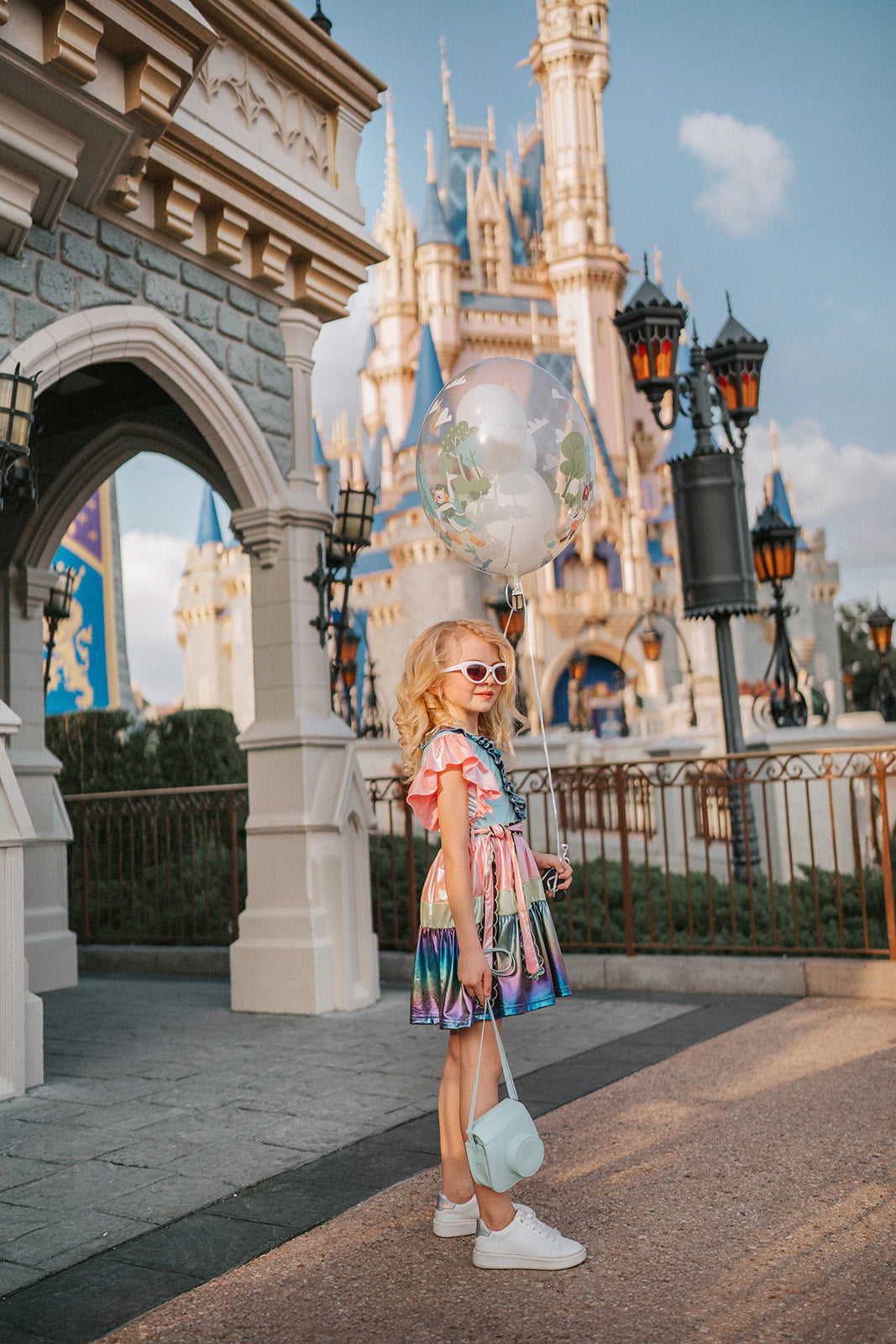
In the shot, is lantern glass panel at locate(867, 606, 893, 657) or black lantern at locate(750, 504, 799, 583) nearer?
black lantern at locate(750, 504, 799, 583)

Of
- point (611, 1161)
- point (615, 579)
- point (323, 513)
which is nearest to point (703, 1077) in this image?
point (611, 1161)

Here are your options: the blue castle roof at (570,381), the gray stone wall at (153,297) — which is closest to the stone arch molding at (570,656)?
the blue castle roof at (570,381)

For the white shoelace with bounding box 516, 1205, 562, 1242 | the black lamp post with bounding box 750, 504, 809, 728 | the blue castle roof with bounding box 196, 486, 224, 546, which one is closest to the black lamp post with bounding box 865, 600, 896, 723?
the black lamp post with bounding box 750, 504, 809, 728

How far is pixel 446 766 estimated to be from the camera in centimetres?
279

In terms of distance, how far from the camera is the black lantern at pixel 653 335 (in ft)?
27.3

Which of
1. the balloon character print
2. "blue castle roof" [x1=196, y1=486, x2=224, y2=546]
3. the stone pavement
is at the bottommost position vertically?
the stone pavement

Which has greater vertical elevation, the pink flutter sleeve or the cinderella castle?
the cinderella castle

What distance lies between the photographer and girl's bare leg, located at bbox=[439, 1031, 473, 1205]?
2850 millimetres

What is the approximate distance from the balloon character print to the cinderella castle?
3339 centimetres

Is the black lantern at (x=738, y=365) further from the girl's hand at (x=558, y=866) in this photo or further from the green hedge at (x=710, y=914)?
the girl's hand at (x=558, y=866)

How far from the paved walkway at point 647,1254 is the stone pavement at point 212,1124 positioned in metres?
0.22

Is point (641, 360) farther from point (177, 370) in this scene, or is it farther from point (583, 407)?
point (583, 407)

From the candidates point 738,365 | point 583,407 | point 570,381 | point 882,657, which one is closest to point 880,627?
point 882,657

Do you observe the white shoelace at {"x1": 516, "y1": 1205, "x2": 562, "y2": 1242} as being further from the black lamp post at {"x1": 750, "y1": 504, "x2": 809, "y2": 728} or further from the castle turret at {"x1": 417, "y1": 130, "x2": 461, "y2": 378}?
the castle turret at {"x1": 417, "y1": 130, "x2": 461, "y2": 378}
